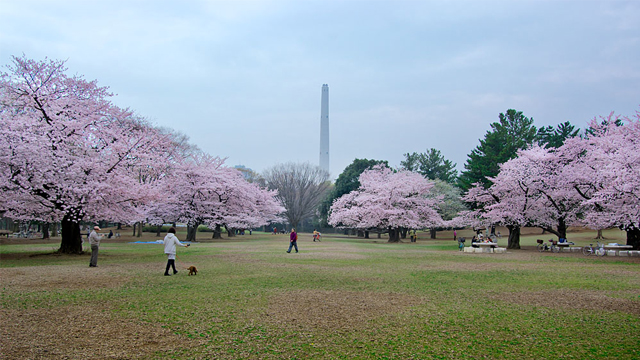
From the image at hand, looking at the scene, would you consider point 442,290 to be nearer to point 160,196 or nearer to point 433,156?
point 160,196

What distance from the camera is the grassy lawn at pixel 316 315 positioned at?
585cm

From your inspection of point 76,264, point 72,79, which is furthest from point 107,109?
point 76,264

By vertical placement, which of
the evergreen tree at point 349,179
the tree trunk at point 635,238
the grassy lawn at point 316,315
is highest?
the evergreen tree at point 349,179

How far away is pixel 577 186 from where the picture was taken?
87.8 feet

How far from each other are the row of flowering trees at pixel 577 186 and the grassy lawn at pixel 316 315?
9824mm

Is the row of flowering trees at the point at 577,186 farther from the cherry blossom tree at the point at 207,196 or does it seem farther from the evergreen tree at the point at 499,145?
the cherry blossom tree at the point at 207,196

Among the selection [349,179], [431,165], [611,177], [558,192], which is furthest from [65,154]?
[431,165]

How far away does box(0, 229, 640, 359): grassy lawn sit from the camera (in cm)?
585

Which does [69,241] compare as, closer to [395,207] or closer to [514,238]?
[514,238]

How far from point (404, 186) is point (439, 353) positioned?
36696mm

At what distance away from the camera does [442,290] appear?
10.7 metres

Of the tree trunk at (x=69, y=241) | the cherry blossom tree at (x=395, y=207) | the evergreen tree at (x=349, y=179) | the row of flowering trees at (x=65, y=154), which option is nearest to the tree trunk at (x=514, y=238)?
the cherry blossom tree at (x=395, y=207)

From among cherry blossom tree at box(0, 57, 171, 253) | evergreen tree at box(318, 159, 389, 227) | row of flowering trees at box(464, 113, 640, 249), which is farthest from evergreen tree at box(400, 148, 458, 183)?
cherry blossom tree at box(0, 57, 171, 253)

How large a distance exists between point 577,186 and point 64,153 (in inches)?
1118
